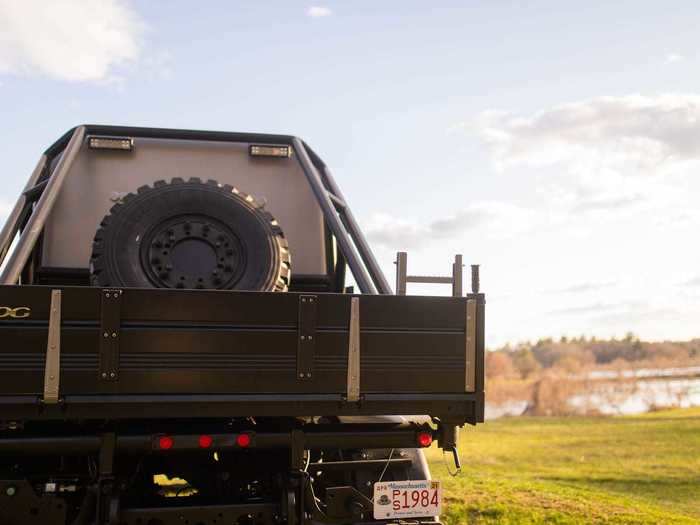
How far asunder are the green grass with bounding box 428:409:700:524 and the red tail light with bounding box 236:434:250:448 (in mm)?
3790

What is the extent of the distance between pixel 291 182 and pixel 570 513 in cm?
395

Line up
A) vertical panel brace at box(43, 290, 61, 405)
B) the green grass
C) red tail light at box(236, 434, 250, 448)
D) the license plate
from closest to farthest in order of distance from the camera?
vertical panel brace at box(43, 290, 61, 405) < red tail light at box(236, 434, 250, 448) < the license plate < the green grass

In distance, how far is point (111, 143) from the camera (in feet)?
21.6

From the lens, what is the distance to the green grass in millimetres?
7929

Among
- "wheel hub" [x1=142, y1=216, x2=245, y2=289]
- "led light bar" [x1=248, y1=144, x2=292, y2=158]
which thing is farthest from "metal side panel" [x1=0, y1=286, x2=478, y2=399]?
"led light bar" [x1=248, y1=144, x2=292, y2=158]

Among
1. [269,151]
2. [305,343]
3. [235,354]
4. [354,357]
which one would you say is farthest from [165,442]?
[269,151]

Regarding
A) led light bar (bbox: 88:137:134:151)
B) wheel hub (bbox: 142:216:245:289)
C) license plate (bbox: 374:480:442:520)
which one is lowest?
license plate (bbox: 374:480:442:520)

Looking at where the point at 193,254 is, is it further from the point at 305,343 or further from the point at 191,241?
the point at 305,343

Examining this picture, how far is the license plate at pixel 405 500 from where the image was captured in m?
4.68

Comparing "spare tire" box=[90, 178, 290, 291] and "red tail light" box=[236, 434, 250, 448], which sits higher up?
"spare tire" box=[90, 178, 290, 291]

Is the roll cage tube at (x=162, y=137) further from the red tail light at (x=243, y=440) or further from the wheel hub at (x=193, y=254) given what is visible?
the red tail light at (x=243, y=440)

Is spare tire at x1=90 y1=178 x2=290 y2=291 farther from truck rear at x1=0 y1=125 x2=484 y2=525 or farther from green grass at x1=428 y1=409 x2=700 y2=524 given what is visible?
green grass at x1=428 y1=409 x2=700 y2=524

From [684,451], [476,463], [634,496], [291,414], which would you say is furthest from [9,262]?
[684,451]

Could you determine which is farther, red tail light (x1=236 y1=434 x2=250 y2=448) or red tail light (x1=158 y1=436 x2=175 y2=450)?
red tail light (x1=236 y1=434 x2=250 y2=448)
